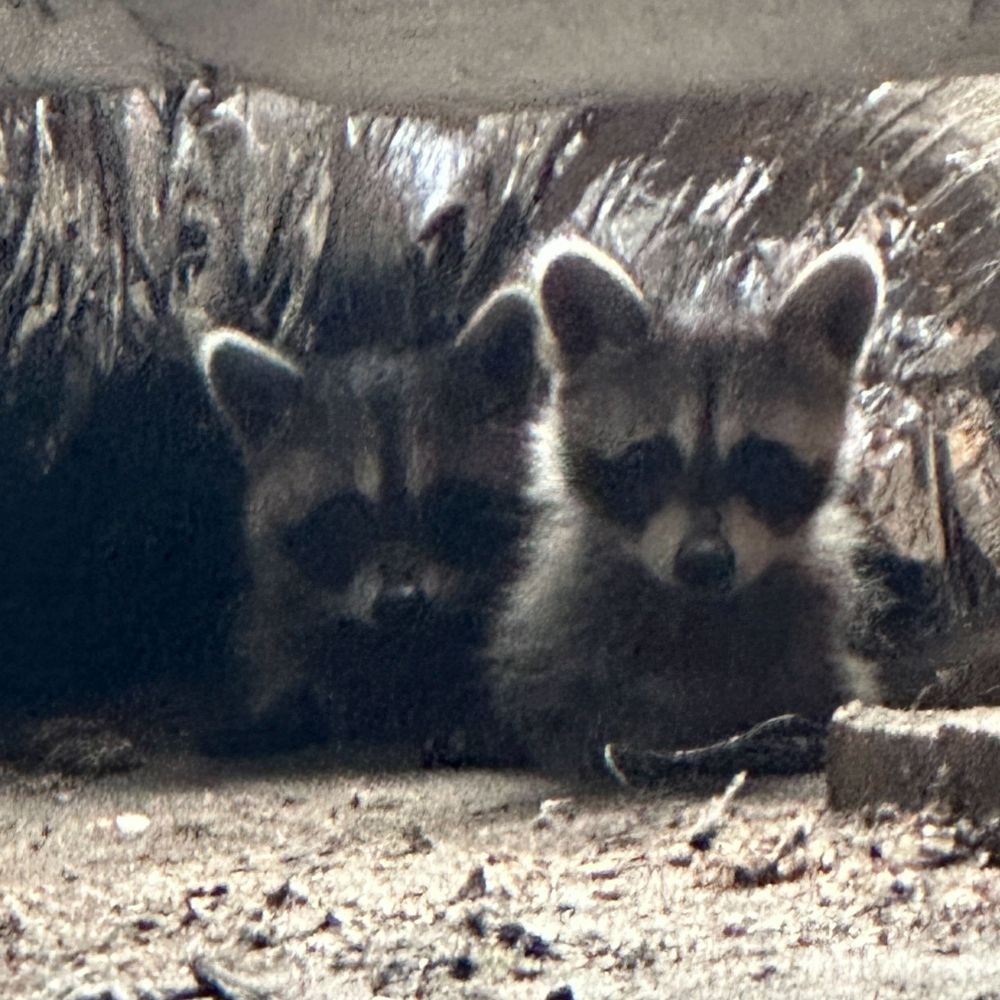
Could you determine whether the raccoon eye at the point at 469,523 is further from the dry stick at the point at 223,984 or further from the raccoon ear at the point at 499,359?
the dry stick at the point at 223,984

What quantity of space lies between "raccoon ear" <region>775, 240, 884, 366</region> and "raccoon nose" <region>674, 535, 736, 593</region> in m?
0.62

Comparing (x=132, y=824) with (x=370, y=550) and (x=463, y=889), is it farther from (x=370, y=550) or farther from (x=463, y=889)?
(x=463, y=889)

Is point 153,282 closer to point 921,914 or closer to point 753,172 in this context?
point 753,172

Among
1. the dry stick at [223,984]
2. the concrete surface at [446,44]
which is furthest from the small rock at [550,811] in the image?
the concrete surface at [446,44]

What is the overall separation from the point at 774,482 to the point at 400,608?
1.13m

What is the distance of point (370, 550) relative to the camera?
15.7 feet

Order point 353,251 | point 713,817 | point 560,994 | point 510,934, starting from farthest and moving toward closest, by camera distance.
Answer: point 353,251 → point 713,817 → point 510,934 → point 560,994

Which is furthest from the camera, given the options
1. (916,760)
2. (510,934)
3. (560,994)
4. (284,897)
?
(916,760)

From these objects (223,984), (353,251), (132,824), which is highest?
(353,251)

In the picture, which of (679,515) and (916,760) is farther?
(679,515)

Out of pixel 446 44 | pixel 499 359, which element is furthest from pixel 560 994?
pixel 446 44

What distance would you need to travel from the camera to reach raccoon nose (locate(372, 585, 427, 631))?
4707mm

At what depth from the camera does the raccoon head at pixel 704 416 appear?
4598mm

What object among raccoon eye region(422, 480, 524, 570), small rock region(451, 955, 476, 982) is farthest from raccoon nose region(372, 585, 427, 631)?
small rock region(451, 955, 476, 982)
